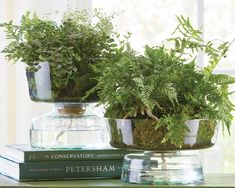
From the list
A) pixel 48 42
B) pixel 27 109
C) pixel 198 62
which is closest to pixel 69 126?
pixel 48 42

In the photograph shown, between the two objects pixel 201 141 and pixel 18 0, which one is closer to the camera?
pixel 201 141

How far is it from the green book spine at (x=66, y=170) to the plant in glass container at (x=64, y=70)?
0.06 metres

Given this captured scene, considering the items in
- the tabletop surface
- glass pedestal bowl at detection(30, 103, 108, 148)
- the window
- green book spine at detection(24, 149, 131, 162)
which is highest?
the window

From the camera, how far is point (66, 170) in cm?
172

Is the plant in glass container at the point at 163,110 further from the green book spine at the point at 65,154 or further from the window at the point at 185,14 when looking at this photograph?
the window at the point at 185,14

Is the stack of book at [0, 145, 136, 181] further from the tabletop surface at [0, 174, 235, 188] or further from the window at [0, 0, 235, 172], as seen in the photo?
the window at [0, 0, 235, 172]

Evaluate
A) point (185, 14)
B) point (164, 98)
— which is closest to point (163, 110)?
point (164, 98)

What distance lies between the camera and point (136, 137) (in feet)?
5.21

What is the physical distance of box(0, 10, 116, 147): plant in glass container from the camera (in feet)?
5.66

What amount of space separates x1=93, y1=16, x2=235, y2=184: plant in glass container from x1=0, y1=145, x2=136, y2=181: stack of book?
109mm

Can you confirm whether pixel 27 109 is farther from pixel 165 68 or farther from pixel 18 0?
pixel 165 68

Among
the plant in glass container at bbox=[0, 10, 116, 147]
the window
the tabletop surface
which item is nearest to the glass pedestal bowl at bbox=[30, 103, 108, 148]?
the plant in glass container at bbox=[0, 10, 116, 147]

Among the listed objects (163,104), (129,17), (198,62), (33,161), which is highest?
(129,17)

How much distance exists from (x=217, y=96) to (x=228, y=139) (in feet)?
3.07
